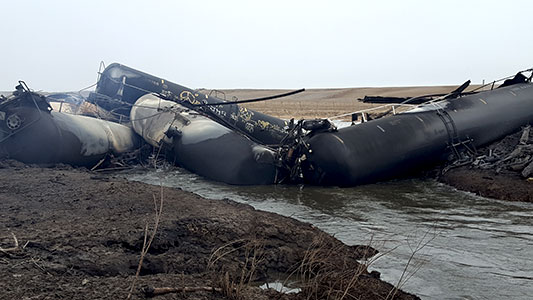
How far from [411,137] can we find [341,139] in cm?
138

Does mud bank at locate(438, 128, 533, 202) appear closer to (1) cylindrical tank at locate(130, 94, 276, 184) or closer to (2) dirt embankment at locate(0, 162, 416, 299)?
(1) cylindrical tank at locate(130, 94, 276, 184)

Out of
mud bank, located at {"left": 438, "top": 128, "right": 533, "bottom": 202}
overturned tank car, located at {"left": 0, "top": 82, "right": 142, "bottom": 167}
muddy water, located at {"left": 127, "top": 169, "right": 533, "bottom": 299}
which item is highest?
overturned tank car, located at {"left": 0, "top": 82, "right": 142, "bottom": 167}

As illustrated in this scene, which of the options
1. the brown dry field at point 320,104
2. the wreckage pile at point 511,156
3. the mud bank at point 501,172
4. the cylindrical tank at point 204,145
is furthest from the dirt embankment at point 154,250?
the brown dry field at point 320,104

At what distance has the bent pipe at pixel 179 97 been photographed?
1165cm

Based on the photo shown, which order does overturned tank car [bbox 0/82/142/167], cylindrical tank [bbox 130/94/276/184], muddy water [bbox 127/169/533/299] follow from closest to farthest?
1. muddy water [bbox 127/169/533/299]
2. overturned tank car [bbox 0/82/142/167]
3. cylindrical tank [bbox 130/94/276/184]

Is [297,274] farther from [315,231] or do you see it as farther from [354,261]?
[315,231]

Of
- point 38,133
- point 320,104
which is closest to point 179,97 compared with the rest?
point 38,133

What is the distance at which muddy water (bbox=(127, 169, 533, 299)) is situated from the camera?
383 cm

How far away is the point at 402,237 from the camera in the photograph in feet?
16.7

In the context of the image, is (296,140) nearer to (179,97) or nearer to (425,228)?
(425,228)

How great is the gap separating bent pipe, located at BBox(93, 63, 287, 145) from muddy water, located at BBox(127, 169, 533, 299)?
9.69ft

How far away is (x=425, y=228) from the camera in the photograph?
5496mm

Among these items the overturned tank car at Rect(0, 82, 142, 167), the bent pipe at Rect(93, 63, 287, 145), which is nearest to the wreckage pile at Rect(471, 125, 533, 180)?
the bent pipe at Rect(93, 63, 287, 145)

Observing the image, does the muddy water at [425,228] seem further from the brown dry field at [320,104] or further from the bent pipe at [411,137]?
the brown dry field at [320,104]
